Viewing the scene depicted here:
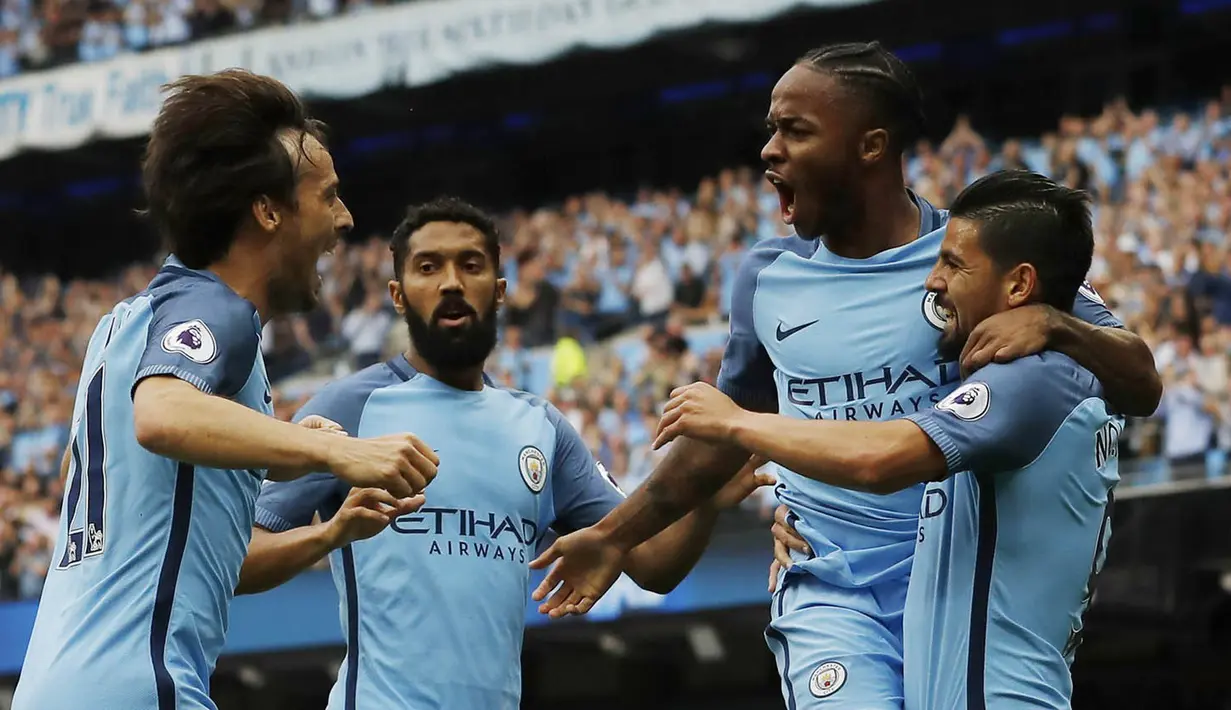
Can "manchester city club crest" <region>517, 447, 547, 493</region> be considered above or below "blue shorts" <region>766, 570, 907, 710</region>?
above

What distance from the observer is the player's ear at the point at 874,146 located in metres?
4.89

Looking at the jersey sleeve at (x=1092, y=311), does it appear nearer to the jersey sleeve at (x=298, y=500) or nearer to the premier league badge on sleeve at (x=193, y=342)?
the premier league badge on sleeve at (x=193, y=342)

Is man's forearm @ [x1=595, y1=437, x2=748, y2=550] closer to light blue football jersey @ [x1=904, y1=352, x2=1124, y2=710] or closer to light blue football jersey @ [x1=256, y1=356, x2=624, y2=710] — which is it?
light blue football jersey @ [x1=256, y1=356, x2=624, y2=710]

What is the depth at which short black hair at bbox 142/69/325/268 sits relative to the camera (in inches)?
158

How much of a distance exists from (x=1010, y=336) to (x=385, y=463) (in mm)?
1490

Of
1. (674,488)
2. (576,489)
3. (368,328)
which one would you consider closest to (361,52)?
(368,328)

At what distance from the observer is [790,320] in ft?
16.0

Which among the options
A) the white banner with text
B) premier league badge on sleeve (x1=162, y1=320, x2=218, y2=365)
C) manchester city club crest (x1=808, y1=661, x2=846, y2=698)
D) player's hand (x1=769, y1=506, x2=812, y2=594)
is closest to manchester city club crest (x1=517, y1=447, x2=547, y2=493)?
player's hand (x1=769, y1=506, x2=812, y2=594)

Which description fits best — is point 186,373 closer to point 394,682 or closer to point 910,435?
point 910,435

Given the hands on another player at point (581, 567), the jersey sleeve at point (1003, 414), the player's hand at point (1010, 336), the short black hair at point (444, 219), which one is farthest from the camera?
the short black hair at point (444, 219)

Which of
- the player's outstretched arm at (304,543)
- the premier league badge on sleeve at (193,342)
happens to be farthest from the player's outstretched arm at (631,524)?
the premier league badge on sleeve at (193,342)

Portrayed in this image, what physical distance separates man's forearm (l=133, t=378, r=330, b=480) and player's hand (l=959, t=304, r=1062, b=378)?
1.56 metres

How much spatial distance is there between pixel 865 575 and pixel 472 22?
1925cm

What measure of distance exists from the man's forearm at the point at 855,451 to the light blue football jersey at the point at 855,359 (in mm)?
619
